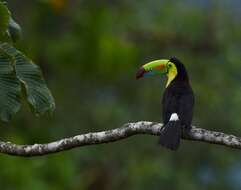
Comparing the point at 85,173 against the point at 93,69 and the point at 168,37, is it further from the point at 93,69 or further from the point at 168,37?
the point at 168,37

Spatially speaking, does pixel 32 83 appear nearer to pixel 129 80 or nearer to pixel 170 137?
pixel 170 137

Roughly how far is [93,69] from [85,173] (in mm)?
1430

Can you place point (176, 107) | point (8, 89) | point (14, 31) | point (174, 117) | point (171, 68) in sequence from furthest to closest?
point (171, 68) → point (176, 107) → point (174, 117) → point (14, 31) → point (8, 89)

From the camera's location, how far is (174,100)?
6137 millimetres

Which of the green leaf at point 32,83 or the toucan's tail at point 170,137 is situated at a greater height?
the green leaf at point 32,83

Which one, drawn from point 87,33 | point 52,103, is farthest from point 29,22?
point 52,103

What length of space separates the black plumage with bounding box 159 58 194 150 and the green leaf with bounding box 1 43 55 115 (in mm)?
711

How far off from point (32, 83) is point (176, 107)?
131 cm

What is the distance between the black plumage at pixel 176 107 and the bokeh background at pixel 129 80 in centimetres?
483

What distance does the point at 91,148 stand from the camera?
1280 centimetres

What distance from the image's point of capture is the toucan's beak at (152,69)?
6211 millimetres

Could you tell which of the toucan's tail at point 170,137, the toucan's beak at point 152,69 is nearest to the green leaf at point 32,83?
the toucan's tail at point 170,137

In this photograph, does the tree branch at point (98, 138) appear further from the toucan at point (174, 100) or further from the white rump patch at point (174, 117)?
the white rump patch at point (174, 117)

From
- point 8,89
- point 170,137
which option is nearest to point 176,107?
point 170,137
